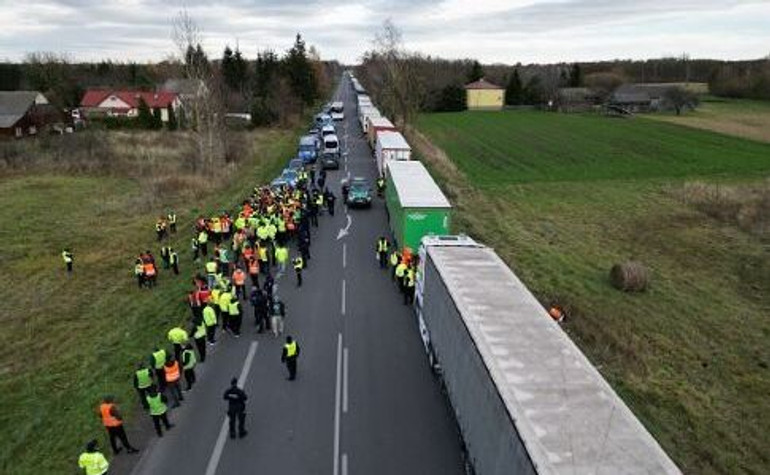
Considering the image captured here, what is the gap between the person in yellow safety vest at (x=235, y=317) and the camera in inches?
738

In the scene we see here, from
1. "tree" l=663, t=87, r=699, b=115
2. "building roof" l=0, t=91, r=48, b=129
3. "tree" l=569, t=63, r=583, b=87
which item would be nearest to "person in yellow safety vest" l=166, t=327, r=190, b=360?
"building roof" l=0, t=91, r=48, b=129

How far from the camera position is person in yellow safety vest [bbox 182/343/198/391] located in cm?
1545

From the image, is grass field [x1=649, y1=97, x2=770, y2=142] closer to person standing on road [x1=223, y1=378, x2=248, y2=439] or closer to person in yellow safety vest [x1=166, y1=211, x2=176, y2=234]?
person in yellow safety vest [x1=166, y1=211, x2=176, y2=234]

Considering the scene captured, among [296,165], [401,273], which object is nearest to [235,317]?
[401,273]

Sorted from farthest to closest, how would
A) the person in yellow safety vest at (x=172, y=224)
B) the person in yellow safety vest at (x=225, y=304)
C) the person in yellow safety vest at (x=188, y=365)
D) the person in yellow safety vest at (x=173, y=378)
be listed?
the person in yellow safety vest at (x=172, y=224), the person in yellow safety vest at (x=225, y=304), the person in yellow safety vest at (x=188, y=365), the person in yellow safety vest at (x=173, y=378)

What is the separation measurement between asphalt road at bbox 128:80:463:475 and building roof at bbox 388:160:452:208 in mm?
3497

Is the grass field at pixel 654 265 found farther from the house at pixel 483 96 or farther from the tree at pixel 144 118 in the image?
the house at pixel 483 96

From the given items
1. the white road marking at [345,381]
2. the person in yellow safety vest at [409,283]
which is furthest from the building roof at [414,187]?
the white road marking at [345,381]

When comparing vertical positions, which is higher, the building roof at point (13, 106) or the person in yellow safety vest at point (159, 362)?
the building roof at point (13, 106)

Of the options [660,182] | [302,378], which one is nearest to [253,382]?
[302,378]

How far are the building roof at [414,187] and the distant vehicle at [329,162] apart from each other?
1531cm

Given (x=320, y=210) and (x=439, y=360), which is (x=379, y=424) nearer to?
Result: (x=439, y=360)

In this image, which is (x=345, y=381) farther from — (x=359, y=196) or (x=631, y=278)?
(x=359, y=196)

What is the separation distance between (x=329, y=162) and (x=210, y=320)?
3011 cm
